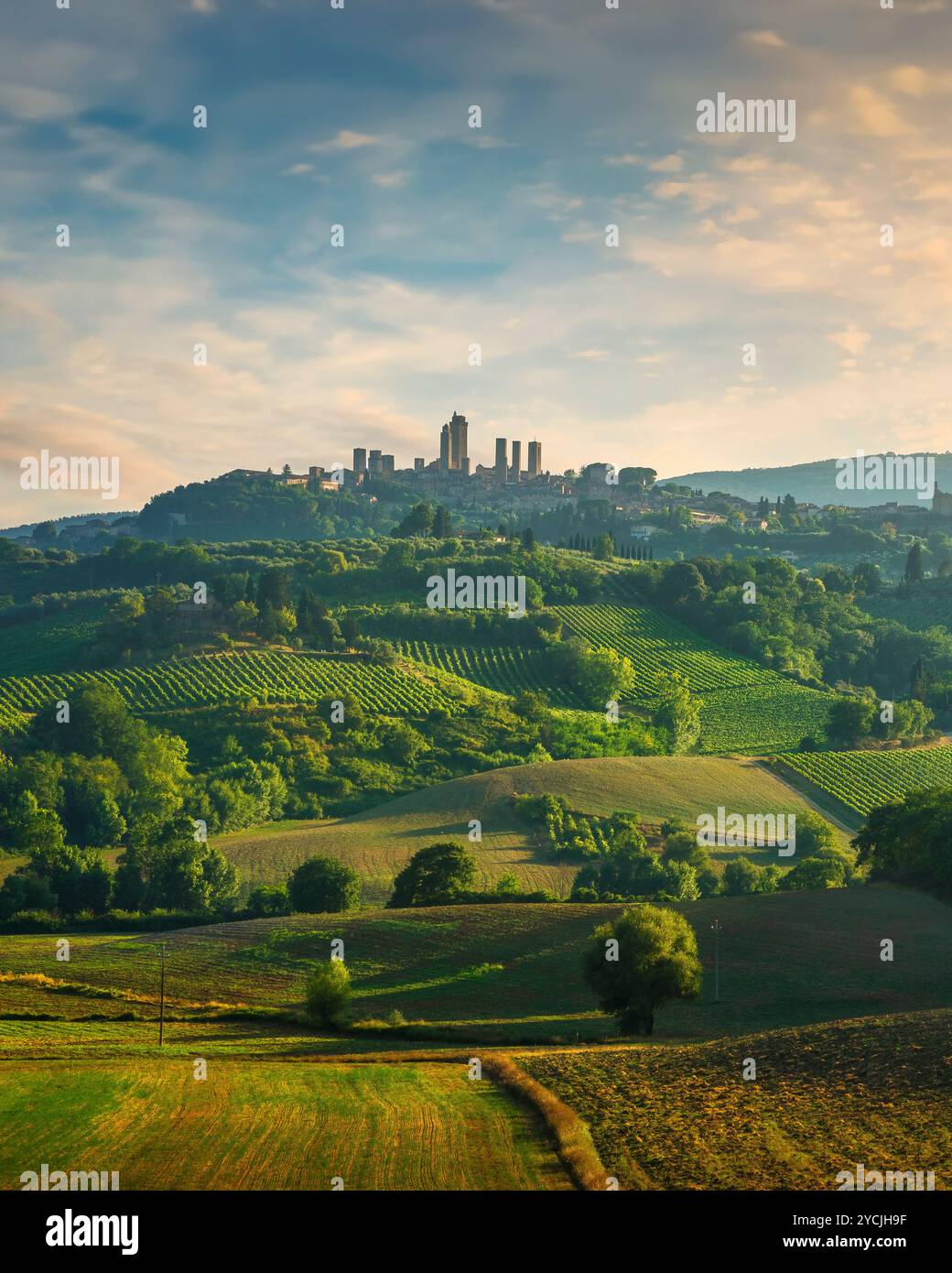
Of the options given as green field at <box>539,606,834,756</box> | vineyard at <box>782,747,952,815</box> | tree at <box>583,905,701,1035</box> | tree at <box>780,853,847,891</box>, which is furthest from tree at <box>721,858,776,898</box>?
green field at <box>539,606,834,756</box>

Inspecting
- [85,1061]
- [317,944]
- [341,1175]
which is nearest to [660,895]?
[317,944]

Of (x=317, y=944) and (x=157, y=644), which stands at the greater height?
(x=157, y=644)

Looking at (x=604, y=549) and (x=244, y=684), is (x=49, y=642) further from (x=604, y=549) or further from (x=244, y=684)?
(x=604, y=549)

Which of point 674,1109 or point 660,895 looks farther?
point 660,895

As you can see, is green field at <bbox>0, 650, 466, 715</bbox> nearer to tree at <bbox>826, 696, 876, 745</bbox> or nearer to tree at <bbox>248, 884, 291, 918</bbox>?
tree at <bbox>826, 696, 876, 745</bbox>

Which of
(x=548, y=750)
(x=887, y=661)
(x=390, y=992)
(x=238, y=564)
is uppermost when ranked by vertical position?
(x=238, y=564)

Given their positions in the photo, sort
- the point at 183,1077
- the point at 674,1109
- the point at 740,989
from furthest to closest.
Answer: the point at 740,989
the point at 183,1077
the point at 674,1109

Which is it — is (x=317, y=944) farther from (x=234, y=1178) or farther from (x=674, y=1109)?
(x=234, y=1178)
